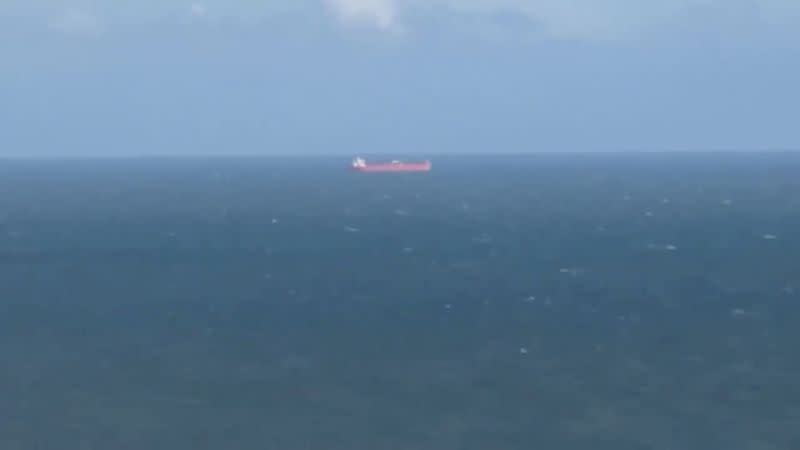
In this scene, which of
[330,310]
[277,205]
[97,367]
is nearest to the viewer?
[97,367]

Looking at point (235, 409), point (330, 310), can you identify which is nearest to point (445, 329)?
point (330, 310)

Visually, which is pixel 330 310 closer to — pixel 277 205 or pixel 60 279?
pixel 60 279

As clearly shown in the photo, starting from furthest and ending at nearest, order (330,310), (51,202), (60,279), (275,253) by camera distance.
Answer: (51,202) < (275,253) < (60,279) < (330,310)

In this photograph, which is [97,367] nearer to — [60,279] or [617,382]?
[617,382]

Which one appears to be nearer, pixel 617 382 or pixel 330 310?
pixel 617 382

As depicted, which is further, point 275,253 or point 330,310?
point 275,253

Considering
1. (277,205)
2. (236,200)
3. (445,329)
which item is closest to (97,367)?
(445,329)
